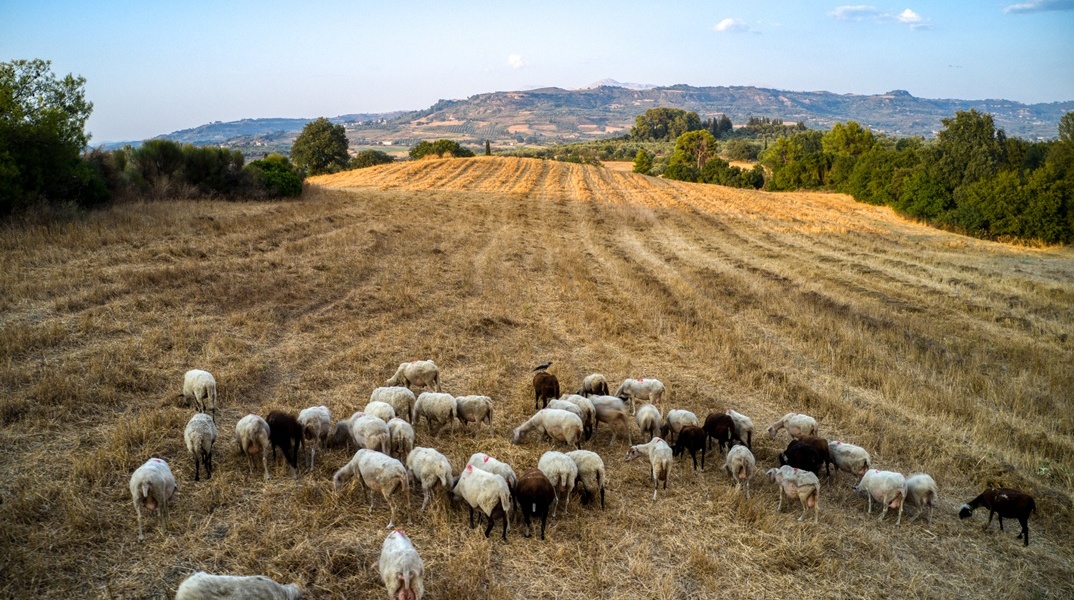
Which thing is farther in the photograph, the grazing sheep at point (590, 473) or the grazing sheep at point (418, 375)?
the grazing sheep at point (418, 375)

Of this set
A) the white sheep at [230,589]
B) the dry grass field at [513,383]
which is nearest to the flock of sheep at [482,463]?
the white sheep at [230,589]

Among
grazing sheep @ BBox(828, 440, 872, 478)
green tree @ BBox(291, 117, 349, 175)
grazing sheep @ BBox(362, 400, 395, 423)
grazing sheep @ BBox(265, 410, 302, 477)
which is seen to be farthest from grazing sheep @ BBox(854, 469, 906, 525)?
green tree @ BBox(291, 117, 349, 175)

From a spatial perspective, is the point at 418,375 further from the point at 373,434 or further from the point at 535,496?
the point at 535,496

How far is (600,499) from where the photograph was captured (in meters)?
7.90

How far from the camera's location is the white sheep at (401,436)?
8422mm

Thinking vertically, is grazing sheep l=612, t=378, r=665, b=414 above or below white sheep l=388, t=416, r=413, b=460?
below

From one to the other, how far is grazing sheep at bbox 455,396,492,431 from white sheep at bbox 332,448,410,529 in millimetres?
2248

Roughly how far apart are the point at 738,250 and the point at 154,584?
27.8 m

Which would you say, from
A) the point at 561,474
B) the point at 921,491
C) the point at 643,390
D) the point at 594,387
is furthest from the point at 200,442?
the point at 921,491

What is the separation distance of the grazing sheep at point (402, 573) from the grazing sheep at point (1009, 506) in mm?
7426

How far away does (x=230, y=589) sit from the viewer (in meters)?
5.07

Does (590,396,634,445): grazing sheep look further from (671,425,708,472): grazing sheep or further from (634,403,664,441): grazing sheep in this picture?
(671,425,708,472): grazing sheep

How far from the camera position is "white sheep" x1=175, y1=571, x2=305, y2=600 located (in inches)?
195

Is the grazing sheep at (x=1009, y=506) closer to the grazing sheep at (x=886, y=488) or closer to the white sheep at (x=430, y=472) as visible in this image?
the grazing sheep at (x=886, y=488)
